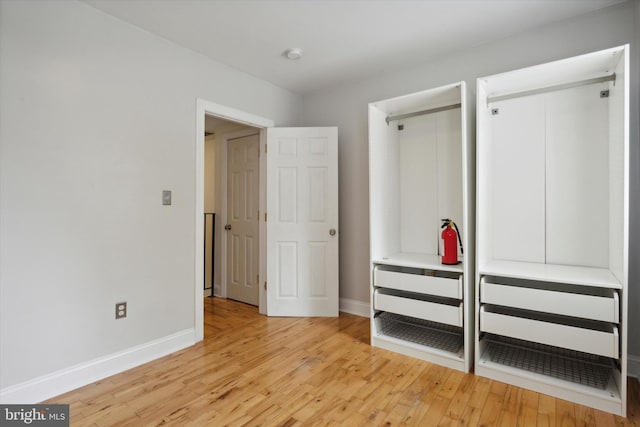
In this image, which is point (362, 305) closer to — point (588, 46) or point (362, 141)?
point (362, 141)

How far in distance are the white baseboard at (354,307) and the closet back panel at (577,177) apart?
1.74 m

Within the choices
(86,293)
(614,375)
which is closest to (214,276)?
(86,293)

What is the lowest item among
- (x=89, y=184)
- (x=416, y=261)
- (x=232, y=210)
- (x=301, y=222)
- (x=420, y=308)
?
(x=420, y=308)

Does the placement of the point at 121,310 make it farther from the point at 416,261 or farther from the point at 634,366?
the point at 634,366

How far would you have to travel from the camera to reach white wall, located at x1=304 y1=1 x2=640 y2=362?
2219mm

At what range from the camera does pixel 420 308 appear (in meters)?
2.57

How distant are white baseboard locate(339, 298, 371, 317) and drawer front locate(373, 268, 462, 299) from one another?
0.84 metres

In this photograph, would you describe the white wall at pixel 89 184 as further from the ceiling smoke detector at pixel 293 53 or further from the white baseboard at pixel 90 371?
the ceiling smoke detector at pixel 293 53

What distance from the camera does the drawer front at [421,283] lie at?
2408 millimetres

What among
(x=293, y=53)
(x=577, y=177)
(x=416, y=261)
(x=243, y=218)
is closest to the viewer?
(x=577, y=177)

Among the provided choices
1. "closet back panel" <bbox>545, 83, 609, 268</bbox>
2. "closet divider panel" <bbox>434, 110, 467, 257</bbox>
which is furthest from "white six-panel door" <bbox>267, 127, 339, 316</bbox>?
"closet back panel" <bbox>545, 83, 609, 268</bbox>

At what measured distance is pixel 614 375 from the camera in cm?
210

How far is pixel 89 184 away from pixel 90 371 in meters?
1.25

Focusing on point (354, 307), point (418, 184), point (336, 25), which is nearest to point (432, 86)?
point (418, 184)
